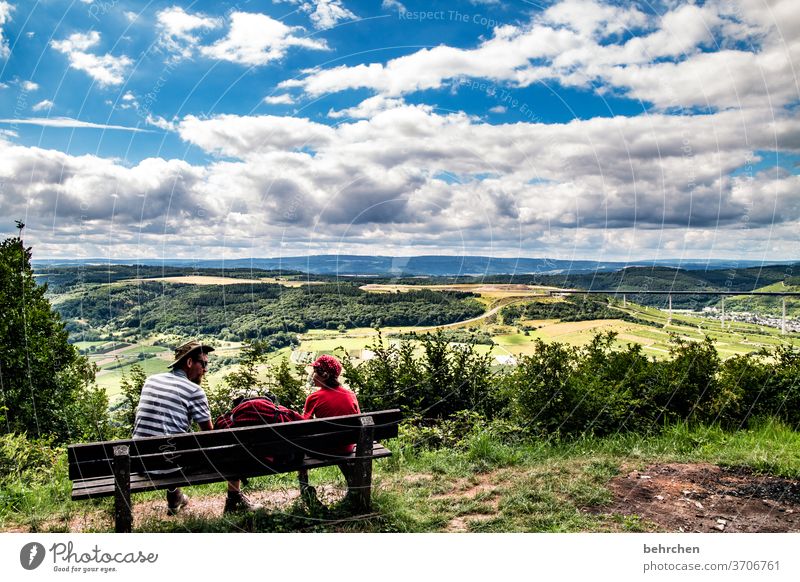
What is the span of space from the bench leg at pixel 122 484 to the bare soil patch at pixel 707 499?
393cm

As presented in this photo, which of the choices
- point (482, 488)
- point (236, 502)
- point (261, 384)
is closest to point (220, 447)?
point (236, 502)

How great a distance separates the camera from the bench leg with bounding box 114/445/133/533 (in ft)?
13.3

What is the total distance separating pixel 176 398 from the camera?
476 centimetres

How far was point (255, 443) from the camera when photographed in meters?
4.45

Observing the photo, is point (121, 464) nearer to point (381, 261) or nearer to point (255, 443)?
point (255, 443)

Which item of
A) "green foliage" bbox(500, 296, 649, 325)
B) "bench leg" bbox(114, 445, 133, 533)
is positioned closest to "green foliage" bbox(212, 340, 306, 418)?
"bench leg" bbox(114, 445, 133, 533)

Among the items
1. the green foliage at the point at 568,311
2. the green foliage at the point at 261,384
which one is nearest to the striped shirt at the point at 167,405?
the green foliage at the point at 261,384

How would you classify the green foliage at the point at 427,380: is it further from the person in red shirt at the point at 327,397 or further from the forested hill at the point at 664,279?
the person in red shirt at the point at 327,397

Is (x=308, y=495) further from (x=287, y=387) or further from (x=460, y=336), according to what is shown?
(x=460, y=336)

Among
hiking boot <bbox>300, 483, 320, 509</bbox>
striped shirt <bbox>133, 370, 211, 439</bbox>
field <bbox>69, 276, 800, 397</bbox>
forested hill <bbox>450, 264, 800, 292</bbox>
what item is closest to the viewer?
striped shirt <bbox>133, 370, 211, 439</bbox>

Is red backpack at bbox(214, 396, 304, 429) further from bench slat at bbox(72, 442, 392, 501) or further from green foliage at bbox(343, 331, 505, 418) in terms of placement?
green foliage at bbox(343, 331, 505, 418)
